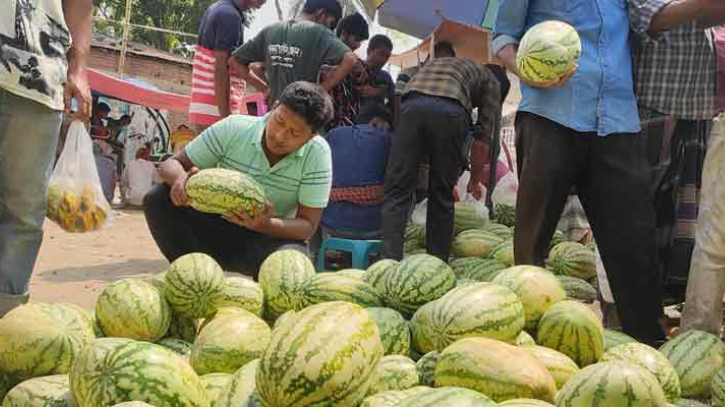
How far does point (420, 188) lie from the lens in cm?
563

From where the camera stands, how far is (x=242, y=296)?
8.08 ft

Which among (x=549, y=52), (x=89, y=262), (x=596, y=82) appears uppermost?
(x=549, y=52)

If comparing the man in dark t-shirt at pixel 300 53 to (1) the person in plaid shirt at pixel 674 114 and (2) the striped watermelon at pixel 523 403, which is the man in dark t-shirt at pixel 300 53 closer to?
(1) the person in plaid shirt at pixel 674 114

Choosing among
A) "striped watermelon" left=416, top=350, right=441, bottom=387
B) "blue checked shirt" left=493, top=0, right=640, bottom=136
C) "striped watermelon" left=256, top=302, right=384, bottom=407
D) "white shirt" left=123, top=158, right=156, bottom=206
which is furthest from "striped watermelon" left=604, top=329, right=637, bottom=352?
"white shirt" left=123, top=158, right=156, bottom=206

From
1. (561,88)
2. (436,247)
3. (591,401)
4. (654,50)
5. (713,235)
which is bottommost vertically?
(436,247)

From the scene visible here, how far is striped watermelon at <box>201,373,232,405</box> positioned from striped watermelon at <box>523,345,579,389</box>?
824 mm

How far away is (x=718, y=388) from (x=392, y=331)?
0.98 meters

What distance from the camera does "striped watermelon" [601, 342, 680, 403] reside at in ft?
6.44

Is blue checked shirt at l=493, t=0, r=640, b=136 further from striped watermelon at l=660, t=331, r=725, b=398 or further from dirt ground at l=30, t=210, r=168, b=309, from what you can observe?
dirt ground at l=30, t=210, r=168, b=309

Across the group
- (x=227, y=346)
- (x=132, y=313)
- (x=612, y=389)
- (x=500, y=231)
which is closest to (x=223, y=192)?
(x=132, y=313)

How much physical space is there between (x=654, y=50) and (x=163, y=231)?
2816 mm

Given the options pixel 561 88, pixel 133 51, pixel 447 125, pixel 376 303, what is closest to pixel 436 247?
pixel 447 125

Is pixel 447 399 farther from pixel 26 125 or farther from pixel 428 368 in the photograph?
pixel 26 125

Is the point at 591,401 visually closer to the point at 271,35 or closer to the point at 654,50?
the point at 654,50
